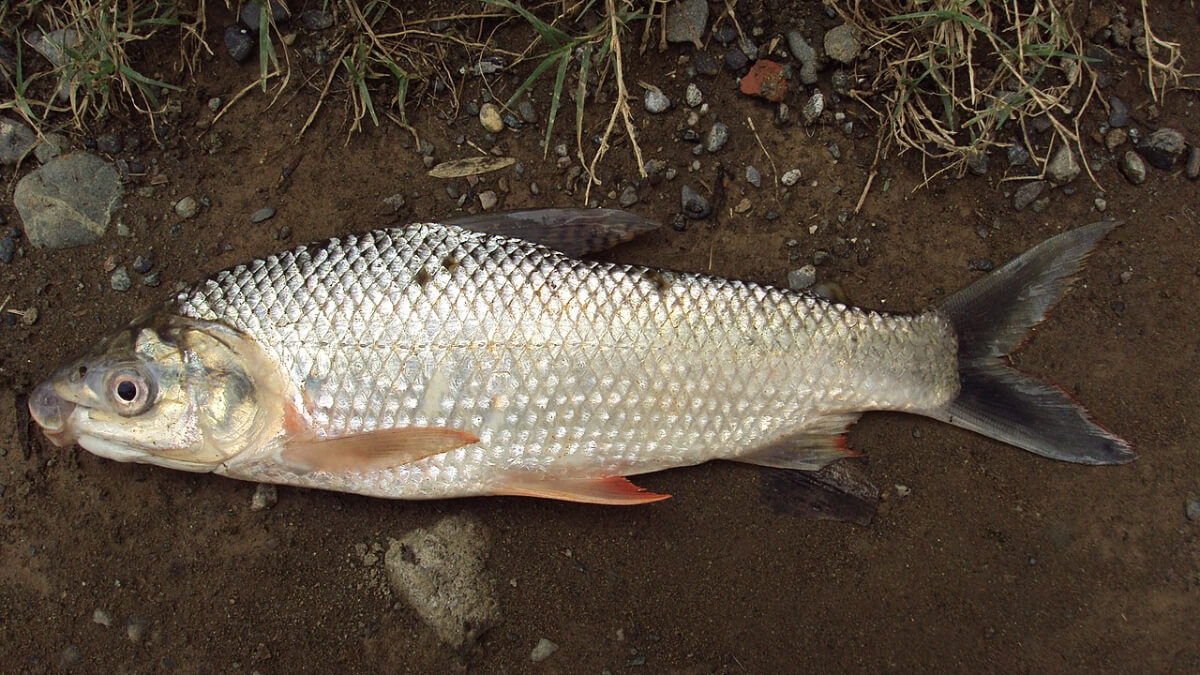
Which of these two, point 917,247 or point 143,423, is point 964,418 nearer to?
point 917,247

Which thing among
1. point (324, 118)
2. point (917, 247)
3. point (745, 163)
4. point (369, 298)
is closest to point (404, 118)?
point (324, 118)

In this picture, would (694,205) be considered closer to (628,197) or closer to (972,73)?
(628,197)

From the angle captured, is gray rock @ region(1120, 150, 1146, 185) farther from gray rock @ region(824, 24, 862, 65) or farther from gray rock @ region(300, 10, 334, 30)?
gray rock @ region(300, 10, 334, 30)

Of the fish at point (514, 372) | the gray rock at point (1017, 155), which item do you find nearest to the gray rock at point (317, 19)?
the fish at point (514, 372)

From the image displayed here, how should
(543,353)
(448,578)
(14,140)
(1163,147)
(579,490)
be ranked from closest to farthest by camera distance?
(543,353) → (579,490) → (448,578) → (1163,147) → (14,140)

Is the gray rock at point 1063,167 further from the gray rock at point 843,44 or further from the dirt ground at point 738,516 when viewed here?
the gray rock at point 843,44

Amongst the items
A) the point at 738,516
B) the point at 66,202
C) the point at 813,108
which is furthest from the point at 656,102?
the point at 66,202

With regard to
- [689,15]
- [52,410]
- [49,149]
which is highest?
[689,15]
